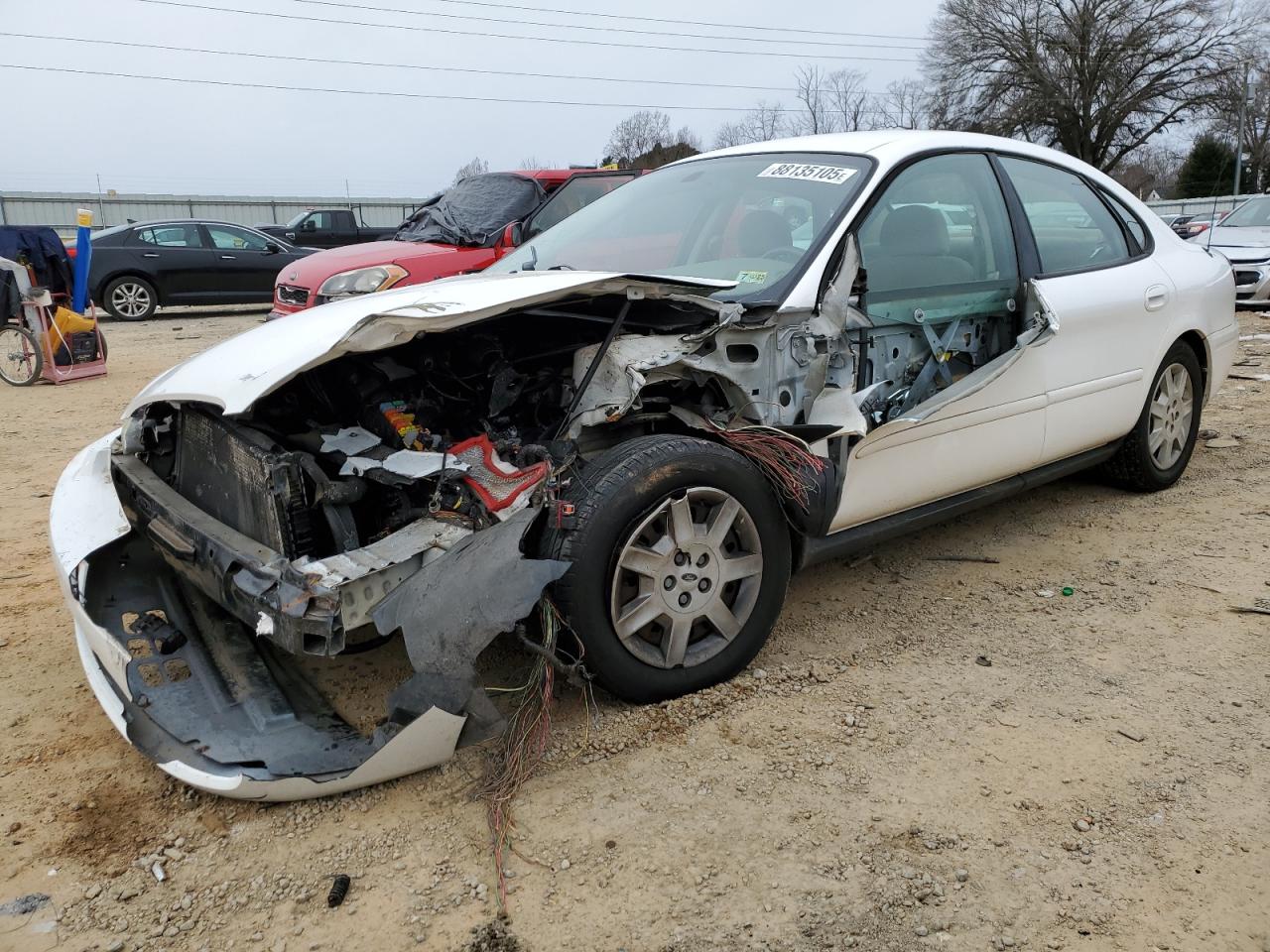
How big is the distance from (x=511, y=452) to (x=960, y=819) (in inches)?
63.3

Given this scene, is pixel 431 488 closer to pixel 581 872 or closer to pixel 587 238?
pixel 581 872

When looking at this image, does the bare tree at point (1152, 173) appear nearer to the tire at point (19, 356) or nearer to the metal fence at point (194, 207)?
the metal fence at point (194, 207)

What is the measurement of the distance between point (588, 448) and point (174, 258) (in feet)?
42.4

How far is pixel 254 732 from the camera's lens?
8.40 feet

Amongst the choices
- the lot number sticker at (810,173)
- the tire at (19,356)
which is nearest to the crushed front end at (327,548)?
the lot number sticker at (810,173)

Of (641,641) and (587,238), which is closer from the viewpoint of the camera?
(641,641)

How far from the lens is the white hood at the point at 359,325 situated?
2.56 meters

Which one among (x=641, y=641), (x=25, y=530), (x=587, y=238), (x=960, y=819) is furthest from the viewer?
(x=25, y=530)

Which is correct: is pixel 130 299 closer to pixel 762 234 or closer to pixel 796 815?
pixel 762 234

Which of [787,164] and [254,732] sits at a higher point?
[787,164]

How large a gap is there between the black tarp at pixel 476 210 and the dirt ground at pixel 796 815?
19.0ft

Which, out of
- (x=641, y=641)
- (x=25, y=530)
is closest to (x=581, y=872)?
(x=641, y=641)

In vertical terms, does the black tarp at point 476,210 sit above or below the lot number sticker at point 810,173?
above

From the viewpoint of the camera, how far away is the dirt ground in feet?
6.88
